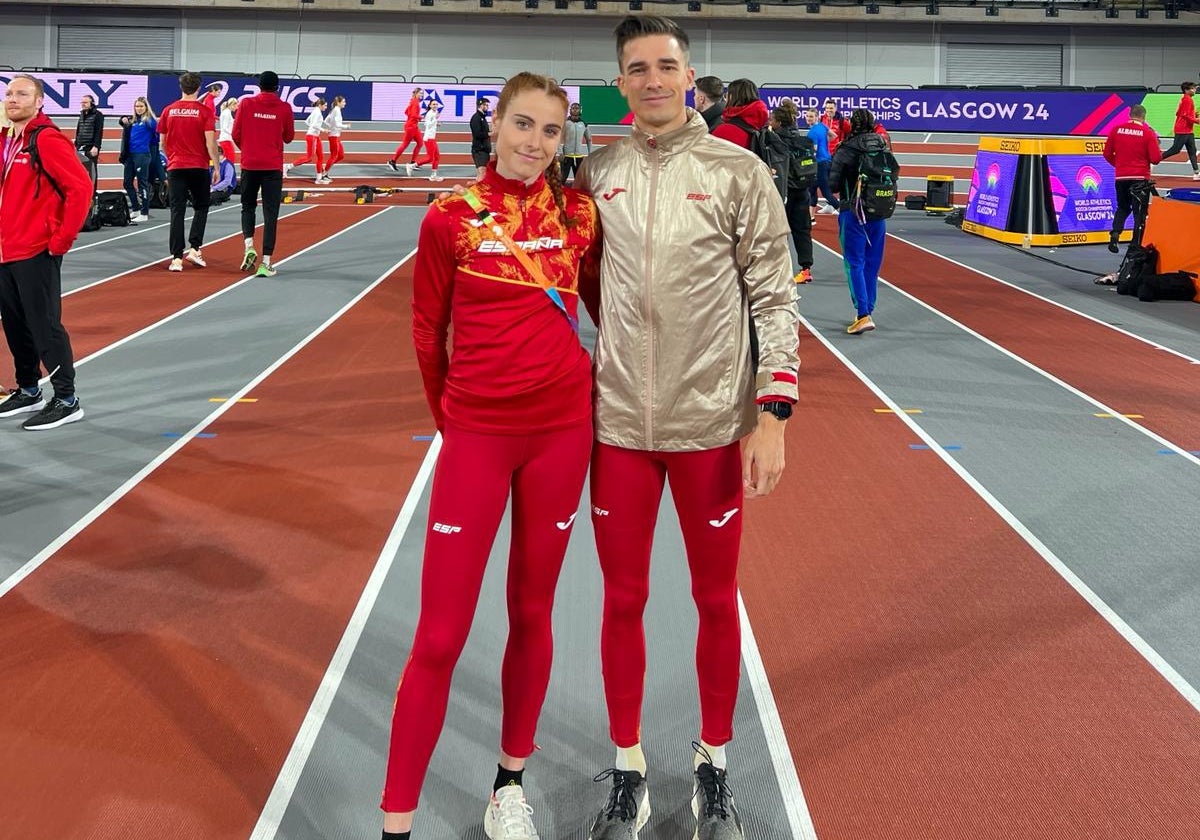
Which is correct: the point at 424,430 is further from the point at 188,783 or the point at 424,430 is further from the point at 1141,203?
the point at 1141,203

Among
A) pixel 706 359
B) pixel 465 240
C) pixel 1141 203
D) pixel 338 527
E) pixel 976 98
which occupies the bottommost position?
pixel 338 527

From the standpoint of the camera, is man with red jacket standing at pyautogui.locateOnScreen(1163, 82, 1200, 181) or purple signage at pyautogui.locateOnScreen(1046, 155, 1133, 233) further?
man with red jacket standing at pyautogui.locateOnScreen(1163, 82, 1200, 181)

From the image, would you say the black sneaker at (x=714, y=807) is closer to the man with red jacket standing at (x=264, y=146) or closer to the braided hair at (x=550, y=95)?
the braided hair at (x=550, y=95)

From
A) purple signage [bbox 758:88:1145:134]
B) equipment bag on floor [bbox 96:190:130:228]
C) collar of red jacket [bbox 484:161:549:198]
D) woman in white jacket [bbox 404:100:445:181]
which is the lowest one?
collar of red jacket [bbox 484:161:549:198]

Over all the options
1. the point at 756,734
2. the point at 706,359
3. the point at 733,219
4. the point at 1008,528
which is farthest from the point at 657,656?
the point at 1008,528

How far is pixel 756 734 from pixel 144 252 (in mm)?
13247

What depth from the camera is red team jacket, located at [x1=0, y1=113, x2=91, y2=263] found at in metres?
6.85

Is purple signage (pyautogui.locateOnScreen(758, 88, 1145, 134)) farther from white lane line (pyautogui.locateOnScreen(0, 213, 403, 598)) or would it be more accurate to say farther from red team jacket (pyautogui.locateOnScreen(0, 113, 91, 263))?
red team jacket (pyautogui.locateOnScreen(0, 113, 91, 263))

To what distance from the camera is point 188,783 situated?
3.30 meters

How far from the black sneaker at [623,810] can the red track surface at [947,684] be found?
490mm

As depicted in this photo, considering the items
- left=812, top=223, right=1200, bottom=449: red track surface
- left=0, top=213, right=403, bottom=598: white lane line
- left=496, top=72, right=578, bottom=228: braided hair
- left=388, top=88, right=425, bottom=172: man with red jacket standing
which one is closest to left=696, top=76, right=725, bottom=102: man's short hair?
left=812, top=223, right=1200, bottom=449: red track surface

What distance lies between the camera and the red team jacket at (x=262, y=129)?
12195mm

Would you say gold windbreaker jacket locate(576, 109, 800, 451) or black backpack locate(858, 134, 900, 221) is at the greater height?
black backpack locate(858, 134, 900, 221)

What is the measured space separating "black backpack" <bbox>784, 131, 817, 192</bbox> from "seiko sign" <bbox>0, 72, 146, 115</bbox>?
67.0 ft
